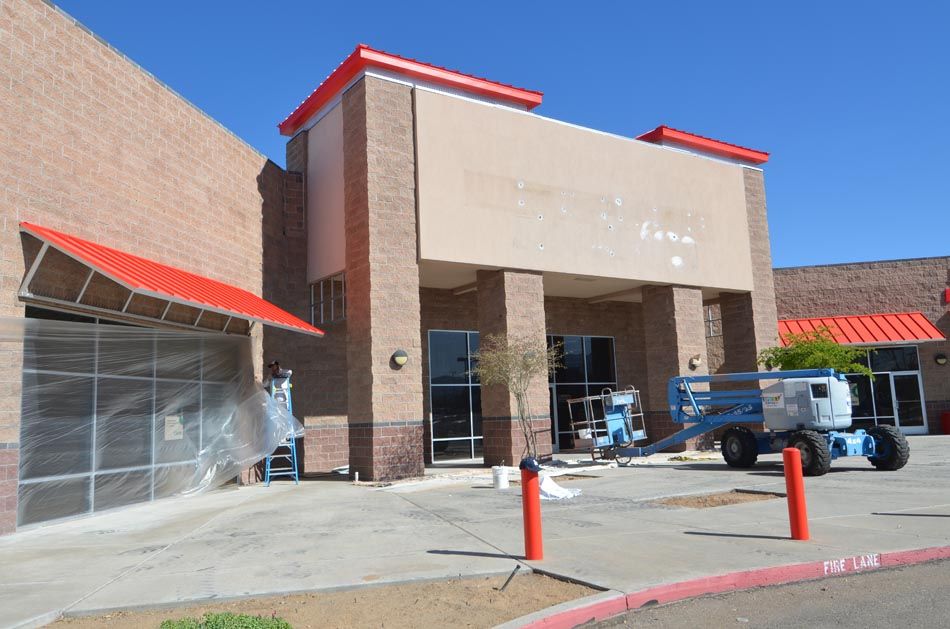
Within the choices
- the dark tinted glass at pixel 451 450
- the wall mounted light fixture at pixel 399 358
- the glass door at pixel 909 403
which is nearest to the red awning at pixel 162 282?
the wall mounted light fixture at pixel 399 358

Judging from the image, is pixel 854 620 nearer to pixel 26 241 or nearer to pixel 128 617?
pixel 128 617

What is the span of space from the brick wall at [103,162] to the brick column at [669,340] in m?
12.8

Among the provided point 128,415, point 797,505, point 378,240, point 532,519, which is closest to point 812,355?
point 378,240

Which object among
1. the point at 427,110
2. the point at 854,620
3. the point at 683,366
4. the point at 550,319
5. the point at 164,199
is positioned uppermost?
the point at 427,110

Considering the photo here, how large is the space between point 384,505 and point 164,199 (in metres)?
7.98

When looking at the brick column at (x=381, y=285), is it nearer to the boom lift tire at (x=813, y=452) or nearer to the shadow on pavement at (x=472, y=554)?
the boom lift tire at (x=813, y=452)

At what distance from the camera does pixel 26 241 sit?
11.4 m

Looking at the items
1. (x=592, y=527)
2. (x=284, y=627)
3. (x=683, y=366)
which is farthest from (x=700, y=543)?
(x=683, y=366)

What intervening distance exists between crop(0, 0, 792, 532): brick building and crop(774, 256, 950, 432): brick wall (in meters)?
4.54

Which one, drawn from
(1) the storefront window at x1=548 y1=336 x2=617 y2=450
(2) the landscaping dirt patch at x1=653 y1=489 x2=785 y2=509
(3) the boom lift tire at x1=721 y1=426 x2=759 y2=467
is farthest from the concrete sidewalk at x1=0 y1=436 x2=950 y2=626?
(1) the storefront window at x1=548 y1=336 x2=617 y2=450

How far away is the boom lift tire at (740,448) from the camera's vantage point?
17.0 meters

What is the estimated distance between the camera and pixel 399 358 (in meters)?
17.9

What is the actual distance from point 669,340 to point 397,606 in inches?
752

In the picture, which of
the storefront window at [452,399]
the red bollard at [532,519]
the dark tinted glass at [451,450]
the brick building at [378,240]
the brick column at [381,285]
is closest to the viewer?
the red bollard at [532,519]
